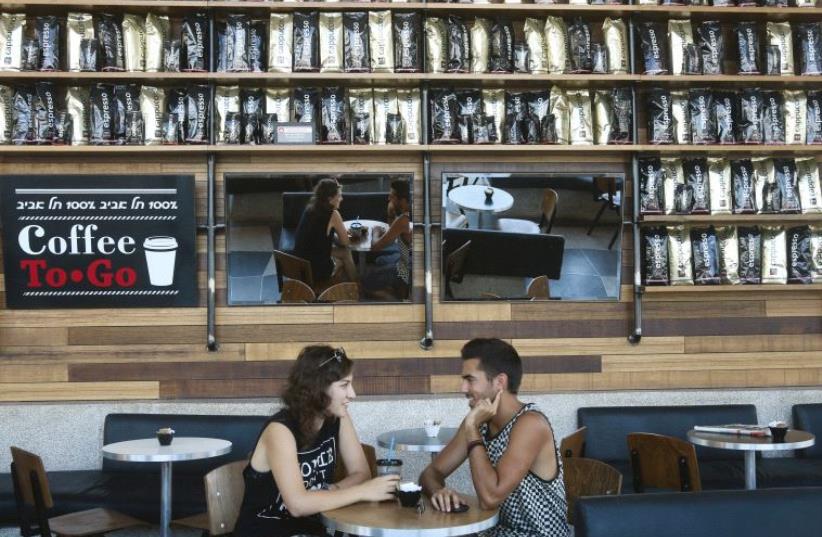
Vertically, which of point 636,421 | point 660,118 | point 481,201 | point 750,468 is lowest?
point 750,468

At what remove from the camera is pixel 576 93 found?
6.15 meters

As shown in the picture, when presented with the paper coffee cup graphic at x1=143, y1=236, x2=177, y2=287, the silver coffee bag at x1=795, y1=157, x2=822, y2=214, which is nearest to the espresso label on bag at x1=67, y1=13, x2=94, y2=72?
the paper coffee cup graphic at x1=143, y1=236, x2=177, y2=287

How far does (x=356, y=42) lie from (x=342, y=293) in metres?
1.39

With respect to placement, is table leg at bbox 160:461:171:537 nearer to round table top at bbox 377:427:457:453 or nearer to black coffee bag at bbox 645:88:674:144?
round table top at bbox 377:427:457:453

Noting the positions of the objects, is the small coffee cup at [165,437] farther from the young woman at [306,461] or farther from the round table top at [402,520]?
the round table top at [402,520]

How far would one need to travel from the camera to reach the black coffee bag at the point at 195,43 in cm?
594

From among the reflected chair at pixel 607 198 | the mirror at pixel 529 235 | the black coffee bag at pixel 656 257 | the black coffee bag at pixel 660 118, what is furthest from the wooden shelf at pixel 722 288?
the black coffee bag at pixel 660 118

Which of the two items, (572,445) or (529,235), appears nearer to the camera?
(572,445)

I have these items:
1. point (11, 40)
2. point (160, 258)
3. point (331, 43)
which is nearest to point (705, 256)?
point (331, 43)

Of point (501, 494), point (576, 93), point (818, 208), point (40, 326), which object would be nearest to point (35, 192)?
point (40, 326)

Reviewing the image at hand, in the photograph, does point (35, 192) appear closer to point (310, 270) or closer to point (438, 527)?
point (310, 270)

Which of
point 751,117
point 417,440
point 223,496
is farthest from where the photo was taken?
point 751,117

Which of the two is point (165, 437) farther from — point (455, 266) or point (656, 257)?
point (656, 257)

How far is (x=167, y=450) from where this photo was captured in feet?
15.7
